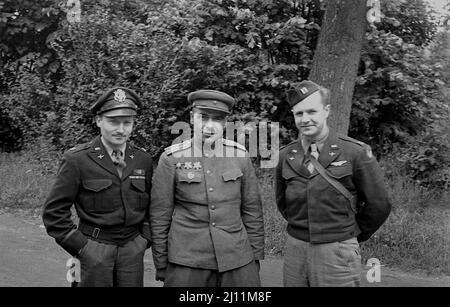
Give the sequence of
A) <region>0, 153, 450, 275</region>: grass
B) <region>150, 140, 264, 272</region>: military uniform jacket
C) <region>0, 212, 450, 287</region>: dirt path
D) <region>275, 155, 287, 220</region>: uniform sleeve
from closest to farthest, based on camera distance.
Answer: <region>150, 140, 264, 272</region>: military uniform jacket
<region>275, 155, 287, 220</region>: uniform sleeve
<region>0, 212, 450, 287</region>: dirt path
<region>0, 153, 450, 275</region>: grass

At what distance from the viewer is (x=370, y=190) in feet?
11.8

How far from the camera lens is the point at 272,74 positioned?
8.70 m

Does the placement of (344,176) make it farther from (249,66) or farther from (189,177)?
(249,66)

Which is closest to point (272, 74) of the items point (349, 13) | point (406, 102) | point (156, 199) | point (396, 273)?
point (406, 102)

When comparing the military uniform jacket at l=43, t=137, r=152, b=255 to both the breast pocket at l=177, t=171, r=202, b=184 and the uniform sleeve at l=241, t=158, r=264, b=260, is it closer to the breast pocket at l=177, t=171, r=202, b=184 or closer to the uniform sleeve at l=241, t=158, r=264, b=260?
the breast pocket at l=177, t=171, r=202, b=184

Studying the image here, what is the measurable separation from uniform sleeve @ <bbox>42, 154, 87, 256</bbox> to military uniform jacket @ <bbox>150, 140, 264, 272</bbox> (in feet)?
1.67

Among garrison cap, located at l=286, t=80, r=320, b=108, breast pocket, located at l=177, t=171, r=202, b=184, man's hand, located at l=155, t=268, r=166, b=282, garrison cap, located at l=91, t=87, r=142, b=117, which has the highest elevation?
garrison cap, located at l=286, t=80, r=320, b=108

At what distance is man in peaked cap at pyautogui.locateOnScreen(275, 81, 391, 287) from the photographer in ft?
11.6

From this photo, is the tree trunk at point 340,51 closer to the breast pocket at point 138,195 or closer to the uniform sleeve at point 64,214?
the breast pocket at point 138,195

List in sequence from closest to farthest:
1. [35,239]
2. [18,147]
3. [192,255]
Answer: [192,255]
[35,239]
[18,147]

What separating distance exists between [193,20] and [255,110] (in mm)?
1754

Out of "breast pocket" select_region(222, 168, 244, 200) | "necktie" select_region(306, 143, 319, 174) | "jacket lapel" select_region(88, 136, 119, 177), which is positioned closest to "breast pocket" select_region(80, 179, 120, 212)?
"jacket lapel" select_region(88, 136, 119, 177)

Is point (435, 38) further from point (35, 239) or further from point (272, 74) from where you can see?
point (35, 239)

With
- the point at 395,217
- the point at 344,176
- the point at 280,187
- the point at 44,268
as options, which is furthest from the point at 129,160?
the point at 395,217
